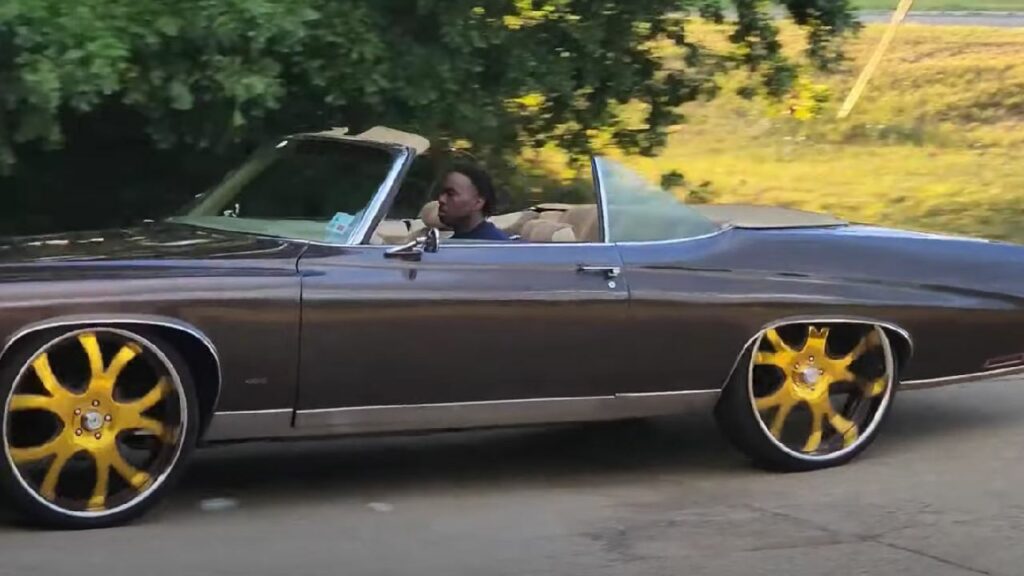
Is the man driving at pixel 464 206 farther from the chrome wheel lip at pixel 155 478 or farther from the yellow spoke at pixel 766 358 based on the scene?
the chrome wheel lip at pixel 155 478

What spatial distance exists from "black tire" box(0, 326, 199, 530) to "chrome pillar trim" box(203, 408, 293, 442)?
7 centimetres

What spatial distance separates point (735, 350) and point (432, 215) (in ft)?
4.26

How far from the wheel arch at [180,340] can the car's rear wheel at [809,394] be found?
2087mm

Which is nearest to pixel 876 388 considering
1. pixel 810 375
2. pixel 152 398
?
pixel 810 375

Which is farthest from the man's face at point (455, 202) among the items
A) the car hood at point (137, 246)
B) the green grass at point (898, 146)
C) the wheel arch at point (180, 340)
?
the green grass at point (898, 146)

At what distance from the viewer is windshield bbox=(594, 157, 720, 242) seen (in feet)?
21.3

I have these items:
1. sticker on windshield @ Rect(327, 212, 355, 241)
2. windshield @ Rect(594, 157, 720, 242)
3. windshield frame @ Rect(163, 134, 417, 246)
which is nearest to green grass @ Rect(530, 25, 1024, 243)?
windshield @ Rect(594, 157, 720, 242)

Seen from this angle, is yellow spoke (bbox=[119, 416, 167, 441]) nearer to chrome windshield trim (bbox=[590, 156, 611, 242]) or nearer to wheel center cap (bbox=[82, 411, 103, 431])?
wheel center cap (bbox=[82, 411, 103, 431])

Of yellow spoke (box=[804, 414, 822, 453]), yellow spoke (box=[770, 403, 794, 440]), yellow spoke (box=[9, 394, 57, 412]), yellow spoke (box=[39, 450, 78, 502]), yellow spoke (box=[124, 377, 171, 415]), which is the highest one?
yellow spoke (box=[9, 394, 57, 412])

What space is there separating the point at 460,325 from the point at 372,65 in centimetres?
249

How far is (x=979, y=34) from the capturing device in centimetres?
1997

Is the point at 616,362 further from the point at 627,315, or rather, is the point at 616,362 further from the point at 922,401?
the point at 922,401

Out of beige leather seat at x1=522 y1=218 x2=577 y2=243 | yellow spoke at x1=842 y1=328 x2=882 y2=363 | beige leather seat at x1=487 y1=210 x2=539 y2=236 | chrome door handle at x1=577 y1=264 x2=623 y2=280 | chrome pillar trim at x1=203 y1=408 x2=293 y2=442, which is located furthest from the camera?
yellow spoke at x1=842 y1=328 x2=882 y2=363

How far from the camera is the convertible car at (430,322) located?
5473 mm
